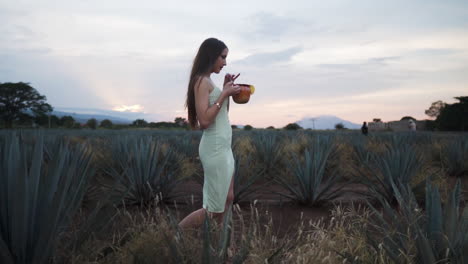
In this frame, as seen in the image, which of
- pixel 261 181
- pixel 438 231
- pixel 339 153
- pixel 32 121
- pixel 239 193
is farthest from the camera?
pixel 32 121

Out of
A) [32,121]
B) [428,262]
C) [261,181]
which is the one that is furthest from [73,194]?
[32,121]

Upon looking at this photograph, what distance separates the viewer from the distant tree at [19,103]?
187 ft

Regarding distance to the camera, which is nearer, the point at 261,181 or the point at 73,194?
the point at 73,194

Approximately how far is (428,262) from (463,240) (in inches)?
10.1

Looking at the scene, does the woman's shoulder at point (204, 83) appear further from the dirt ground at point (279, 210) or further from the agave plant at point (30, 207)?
the dirt ground at point (279, 210)

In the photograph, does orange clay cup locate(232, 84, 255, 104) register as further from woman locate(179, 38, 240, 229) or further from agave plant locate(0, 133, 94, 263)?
agave plant locate(0, 133, 94, 263)

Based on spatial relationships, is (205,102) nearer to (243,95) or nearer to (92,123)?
(243,95)

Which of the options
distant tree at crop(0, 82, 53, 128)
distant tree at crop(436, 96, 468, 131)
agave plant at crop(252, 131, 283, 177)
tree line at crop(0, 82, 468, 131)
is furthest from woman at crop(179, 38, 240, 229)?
distant tree at crop(0, 82, 53, 128)

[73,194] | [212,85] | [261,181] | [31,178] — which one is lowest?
[261,181]

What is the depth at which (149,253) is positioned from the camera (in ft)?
6.71

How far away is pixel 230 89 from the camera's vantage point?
245 centimetres

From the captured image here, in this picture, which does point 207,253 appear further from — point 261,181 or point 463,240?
point 261,181

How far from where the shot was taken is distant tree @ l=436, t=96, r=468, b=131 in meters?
34.5

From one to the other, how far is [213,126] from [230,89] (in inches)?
11.2
